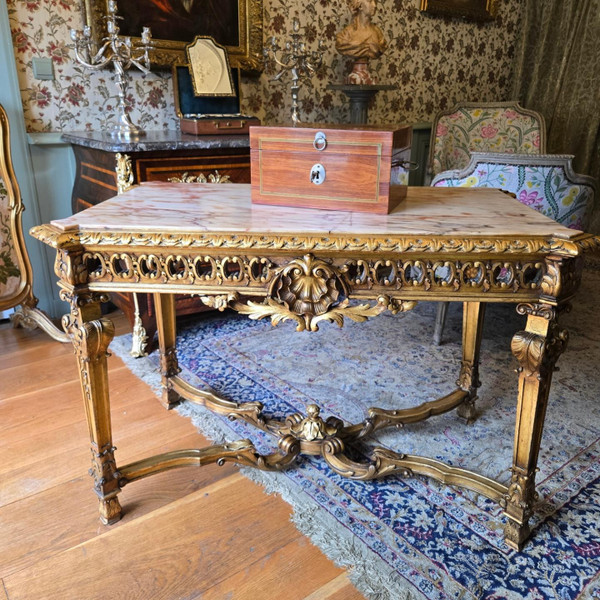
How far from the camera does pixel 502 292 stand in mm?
1222

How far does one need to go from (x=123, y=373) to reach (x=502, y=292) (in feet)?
5.85

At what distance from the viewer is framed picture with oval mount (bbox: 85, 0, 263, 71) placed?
2688 millimetres

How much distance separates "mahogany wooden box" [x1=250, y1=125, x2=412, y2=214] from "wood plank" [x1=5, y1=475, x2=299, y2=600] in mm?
926

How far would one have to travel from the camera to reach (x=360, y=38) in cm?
341

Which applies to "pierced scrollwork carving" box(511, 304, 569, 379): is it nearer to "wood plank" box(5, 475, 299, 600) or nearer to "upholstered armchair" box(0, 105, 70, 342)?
"wood plank" box(5, 475, 299, 600)

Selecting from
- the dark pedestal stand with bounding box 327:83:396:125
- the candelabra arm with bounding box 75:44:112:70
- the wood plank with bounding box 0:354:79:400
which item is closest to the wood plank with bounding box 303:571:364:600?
the wood plank with bounding box 0:354:79:400

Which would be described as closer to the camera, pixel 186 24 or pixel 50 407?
pixel 50 407

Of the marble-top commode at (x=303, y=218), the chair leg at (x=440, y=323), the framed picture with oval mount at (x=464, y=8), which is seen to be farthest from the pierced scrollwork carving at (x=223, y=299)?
the framed picture with oval mount at (x=464, y=8)

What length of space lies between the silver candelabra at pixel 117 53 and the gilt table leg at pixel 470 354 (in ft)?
5.75

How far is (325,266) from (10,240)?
81.2 inches

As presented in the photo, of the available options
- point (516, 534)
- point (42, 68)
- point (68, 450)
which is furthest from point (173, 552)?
point (42, 68)

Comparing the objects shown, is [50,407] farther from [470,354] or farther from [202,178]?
[470,354]

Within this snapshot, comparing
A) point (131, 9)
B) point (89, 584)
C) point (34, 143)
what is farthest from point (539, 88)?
point (89, 584)

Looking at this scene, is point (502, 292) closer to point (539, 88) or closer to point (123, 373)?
point (123, 373)
